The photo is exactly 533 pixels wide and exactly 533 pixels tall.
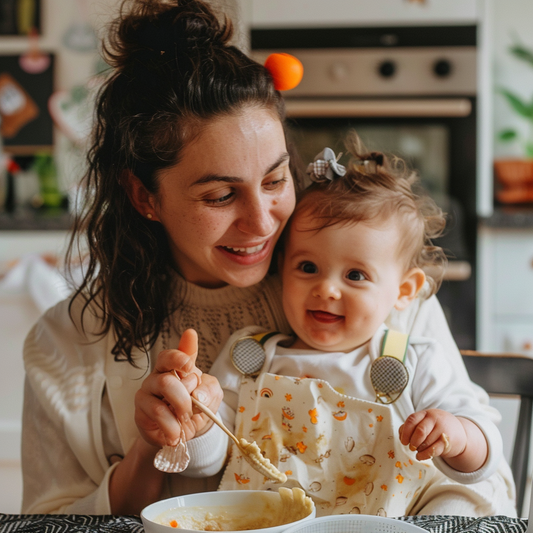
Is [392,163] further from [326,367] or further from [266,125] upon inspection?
[326,367]

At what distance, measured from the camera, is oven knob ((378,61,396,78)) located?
261 cm

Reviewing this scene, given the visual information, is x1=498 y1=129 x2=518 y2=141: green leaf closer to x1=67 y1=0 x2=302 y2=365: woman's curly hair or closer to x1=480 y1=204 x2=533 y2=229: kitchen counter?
x1=480 y1=204 x2=533 y2=229: kitchen counter

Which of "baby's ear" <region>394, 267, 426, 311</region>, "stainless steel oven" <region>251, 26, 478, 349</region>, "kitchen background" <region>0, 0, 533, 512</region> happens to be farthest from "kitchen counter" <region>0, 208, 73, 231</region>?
A: "baby's ear" <region>394, 267, 426, 311</region>

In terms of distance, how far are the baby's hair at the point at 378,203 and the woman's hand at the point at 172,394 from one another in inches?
13.2

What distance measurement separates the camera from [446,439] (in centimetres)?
78

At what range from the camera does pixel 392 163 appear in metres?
1.23

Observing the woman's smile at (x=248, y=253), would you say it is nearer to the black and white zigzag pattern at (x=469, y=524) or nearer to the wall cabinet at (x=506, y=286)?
the black and white zigzag pattern at (x=469, y=524)

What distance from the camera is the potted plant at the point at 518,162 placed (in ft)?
9.53

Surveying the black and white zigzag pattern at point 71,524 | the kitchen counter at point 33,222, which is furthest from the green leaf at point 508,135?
the black and white zigzag pattern at point 71,524

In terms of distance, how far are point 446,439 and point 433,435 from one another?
0.02m

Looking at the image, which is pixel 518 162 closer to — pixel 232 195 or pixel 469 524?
pixel 232 195

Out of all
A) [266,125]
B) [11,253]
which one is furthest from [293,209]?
[11,253]

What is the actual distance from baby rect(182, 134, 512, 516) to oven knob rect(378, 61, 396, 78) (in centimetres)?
166

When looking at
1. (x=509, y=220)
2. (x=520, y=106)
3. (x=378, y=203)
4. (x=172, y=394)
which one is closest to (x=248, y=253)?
(x=378, y=203)
